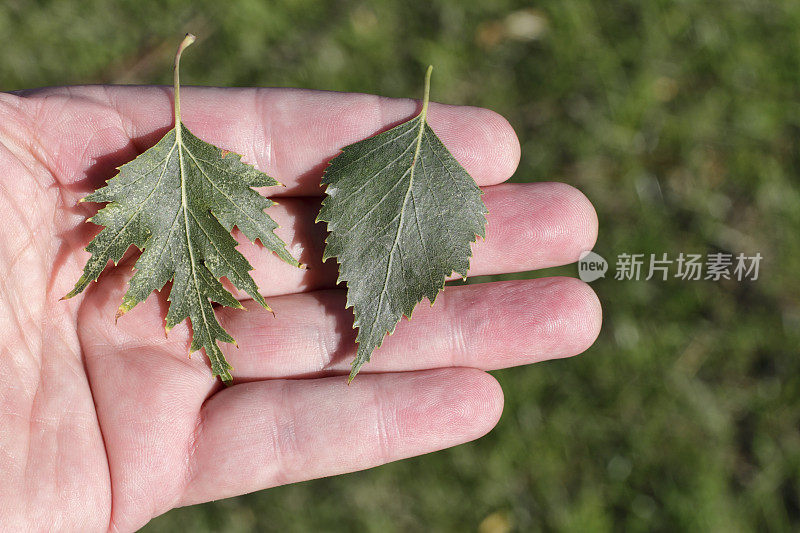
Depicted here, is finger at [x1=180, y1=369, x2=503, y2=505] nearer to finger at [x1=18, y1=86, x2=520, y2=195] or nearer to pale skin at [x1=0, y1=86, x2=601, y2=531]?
pale skin at [x1=0, y1=86, x2=601, y2=531]

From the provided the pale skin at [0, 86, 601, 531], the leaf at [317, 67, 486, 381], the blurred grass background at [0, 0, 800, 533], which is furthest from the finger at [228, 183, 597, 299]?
the blurred grass background at [0, 0, 800, 533]

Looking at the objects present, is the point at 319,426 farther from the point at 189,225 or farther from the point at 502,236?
the point at 502,236

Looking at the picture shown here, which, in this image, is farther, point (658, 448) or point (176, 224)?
point (658, 448)

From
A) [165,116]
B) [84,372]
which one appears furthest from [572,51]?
[84,372]

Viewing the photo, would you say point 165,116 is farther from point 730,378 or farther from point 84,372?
point 730,378

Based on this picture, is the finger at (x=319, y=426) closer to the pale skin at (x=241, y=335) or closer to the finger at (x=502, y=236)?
the pale skin at (x=241, y=335)

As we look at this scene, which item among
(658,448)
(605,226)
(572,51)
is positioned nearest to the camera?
(658,448)
